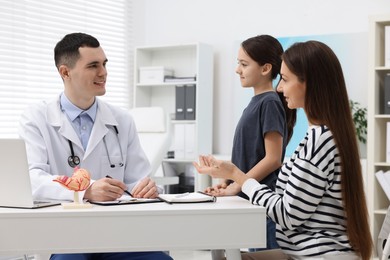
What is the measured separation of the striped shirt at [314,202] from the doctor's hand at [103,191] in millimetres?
475

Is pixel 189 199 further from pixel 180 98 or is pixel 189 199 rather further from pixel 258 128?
pixel 180 98

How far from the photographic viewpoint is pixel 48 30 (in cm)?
492

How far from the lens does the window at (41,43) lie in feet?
14.9

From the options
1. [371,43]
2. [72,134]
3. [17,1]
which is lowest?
[72,134]

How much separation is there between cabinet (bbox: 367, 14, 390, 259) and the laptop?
9.87ft

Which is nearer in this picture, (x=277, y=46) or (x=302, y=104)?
(x=302, y=104)

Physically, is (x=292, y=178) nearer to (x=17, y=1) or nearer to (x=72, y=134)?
(x=72, y=134)

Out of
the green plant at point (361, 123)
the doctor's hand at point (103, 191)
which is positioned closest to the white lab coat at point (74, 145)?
the doctor's hand at point (103, 191)

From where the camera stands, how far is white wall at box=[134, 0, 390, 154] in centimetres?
479

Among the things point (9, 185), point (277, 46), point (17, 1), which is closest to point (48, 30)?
point (17, 1)

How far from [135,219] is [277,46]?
3.58 feet

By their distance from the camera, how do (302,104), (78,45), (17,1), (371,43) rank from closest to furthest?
(302,104)
(78,45)
(371,43)
(17,1)

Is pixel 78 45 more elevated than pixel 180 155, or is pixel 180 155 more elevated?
pixel 78 45

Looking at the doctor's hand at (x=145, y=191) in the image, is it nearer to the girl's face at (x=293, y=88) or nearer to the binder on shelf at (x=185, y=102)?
the girl's face at (x=293, y=88)
